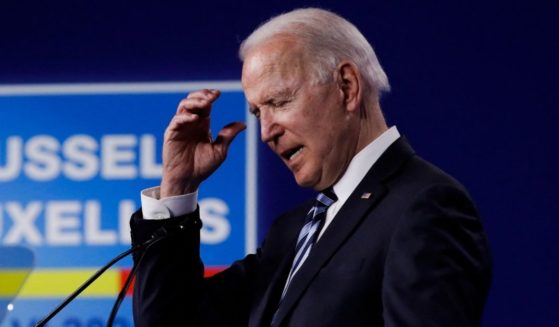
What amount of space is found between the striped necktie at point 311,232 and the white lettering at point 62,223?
1161mm

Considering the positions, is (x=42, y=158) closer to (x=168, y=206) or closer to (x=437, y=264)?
(x=168, y=206)

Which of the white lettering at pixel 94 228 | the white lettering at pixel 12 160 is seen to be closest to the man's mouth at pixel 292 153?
the white lettering at pixel 94 228

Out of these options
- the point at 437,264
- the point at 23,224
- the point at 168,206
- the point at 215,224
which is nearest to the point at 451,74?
the point at 215,224

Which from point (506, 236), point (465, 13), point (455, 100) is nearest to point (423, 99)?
point (455, 100)

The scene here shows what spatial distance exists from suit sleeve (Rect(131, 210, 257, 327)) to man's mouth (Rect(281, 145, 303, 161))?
10.4 inches

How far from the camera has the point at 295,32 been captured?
5.40 ft

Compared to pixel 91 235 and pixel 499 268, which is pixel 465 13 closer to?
pixel 499 268

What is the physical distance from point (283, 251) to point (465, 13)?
3.99 ft

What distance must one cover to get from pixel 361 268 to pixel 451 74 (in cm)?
133

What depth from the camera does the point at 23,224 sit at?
2.69 m

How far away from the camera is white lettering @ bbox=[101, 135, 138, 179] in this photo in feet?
8.86

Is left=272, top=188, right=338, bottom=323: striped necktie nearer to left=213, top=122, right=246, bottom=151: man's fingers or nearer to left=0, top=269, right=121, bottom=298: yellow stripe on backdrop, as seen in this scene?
left=213, top=122, right=246, bottom=151: man's fingers

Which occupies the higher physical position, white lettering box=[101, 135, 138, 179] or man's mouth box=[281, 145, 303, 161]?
man's mouth box=[281, 145, 303, 161]

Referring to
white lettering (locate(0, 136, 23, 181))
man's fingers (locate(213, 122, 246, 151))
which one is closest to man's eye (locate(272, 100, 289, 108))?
man's fingers (locate(213, 122, 246, 151))
